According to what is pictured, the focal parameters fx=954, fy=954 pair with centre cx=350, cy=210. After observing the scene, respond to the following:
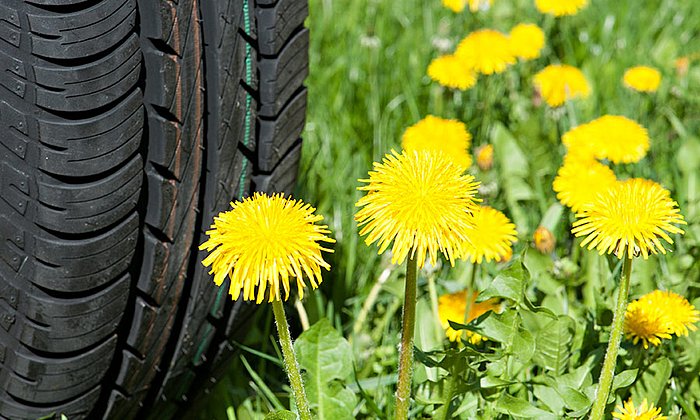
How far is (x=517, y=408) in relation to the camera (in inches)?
58.6

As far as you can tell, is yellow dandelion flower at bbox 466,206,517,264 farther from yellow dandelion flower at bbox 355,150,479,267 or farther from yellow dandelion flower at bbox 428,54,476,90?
yellow dandelion flower at bbox 428,54,476,90

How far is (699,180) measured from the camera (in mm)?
2541

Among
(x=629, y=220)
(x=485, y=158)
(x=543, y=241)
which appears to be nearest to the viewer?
(x=629, y=220)

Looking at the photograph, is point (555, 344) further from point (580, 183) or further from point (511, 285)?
point (580, 183)

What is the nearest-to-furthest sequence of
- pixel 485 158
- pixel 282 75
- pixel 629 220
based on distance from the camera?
pixel 629 220 → pixel 282 75 → pixel 485 158

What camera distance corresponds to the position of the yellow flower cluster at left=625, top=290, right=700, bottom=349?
1633 mm

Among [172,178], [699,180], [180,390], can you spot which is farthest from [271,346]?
[699,180]

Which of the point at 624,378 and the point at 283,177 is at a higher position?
the point at 283,177

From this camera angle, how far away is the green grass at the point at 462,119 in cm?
207

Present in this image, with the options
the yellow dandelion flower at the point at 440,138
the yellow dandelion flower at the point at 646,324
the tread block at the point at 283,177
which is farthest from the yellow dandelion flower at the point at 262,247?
the yellow dandelion flower at the point at 440,138

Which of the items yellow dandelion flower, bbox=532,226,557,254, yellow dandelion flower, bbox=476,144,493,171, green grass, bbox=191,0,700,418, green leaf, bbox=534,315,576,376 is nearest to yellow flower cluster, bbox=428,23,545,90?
green grass, bbox=191,0,700,418

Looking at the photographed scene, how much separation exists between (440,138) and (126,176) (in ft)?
3.18

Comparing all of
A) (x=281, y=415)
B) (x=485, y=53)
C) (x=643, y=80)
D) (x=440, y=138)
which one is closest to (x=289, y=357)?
(x=281, y=415)

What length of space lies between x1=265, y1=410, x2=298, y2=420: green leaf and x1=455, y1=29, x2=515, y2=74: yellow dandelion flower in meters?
1.53
